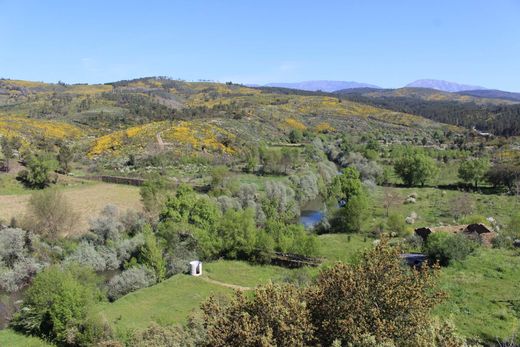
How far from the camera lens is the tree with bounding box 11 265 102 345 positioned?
74.9 feet

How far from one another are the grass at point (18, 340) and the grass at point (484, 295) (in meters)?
19.3

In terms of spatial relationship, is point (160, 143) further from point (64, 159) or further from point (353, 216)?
point (353, 216)

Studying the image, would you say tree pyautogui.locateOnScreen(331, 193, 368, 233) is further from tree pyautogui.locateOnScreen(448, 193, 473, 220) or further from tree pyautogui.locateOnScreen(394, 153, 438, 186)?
tree pyautogui.locateOnScreen(394, 153, 438, 186)

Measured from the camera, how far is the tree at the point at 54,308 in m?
22.8

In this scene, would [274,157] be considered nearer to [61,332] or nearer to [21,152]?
[21,152]

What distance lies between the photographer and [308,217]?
2185 inches

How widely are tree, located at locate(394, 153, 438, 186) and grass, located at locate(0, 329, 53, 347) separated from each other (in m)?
60.8

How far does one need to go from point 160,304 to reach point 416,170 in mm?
54811

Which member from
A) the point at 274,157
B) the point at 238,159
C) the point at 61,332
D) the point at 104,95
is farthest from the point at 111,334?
the point at 104,95

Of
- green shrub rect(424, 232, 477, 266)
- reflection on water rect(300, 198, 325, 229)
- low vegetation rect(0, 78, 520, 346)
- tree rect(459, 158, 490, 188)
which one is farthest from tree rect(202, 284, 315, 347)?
tree rect(459, 158, 490, 188)

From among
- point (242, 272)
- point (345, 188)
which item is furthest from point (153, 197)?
point (345, 188)

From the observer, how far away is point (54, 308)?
23.1 meters

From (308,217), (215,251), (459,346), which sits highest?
(459,346)

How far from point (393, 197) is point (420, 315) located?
170 ft
